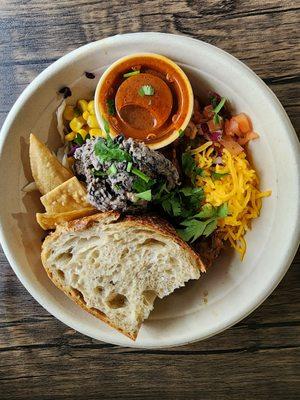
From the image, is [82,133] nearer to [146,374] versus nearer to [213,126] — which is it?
[213,126]

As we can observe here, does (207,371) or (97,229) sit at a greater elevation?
(97,229)

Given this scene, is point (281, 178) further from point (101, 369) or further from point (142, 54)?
point (101, 369)

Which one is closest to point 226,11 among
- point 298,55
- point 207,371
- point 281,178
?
point 298,55

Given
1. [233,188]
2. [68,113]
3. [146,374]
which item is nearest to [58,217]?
[68,113]

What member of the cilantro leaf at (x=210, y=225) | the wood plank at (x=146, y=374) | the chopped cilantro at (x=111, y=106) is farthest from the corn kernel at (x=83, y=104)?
the wood plank at (x=146, y=374)

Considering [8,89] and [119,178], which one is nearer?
[119,178]

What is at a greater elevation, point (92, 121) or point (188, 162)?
point (92, 121)
